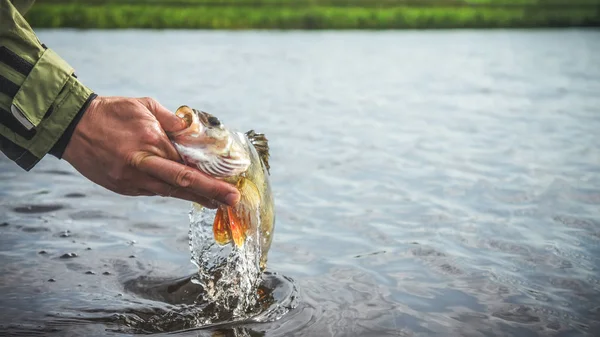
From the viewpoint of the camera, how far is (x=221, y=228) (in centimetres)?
430

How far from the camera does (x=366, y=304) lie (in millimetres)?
5191

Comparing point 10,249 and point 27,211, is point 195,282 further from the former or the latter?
point 27,211

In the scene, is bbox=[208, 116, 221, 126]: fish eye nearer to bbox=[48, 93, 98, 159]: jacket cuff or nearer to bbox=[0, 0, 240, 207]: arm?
bbox=[0, 0, 240, 207]: arm

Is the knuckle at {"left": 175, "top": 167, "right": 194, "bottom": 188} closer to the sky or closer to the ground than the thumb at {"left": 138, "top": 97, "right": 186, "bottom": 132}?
closer to the ground

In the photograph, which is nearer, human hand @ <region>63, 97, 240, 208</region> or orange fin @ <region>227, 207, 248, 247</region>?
human hand @ <region>63, 97, 240, 208</region>

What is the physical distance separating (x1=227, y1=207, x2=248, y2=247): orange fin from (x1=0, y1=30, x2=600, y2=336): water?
67 cm

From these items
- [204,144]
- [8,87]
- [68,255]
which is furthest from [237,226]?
[68,255]

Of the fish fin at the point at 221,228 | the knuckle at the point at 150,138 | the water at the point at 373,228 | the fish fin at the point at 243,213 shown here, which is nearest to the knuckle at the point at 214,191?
the fish fin at the point at 243,213

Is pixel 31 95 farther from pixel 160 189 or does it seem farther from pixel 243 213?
pixel 243 213

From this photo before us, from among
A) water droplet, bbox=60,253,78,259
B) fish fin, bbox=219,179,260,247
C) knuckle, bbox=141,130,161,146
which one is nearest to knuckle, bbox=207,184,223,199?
fish fin, bbox=219,179,260,247

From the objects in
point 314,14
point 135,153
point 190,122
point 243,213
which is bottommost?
point 314,14

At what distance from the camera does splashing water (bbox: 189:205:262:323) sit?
4840mm

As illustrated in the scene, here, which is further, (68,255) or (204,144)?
(68,255)

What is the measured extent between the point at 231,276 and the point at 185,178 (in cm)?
171
